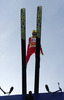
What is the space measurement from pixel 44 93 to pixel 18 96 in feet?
4.27

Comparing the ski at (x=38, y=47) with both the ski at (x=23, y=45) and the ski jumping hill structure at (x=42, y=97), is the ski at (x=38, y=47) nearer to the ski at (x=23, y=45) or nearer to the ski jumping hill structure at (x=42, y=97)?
the ski jumping hill structure at (x=42, y=97)

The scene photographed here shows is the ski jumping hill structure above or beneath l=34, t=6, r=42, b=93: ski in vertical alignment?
beneath

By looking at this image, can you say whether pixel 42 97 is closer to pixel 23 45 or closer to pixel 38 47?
pixel 38 47

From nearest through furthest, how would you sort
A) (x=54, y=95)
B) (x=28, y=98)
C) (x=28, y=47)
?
(x=28, y=98), (x=54, y=95), (x=28, y=47)

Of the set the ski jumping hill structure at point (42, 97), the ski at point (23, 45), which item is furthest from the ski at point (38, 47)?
the ski at point (23, 45)

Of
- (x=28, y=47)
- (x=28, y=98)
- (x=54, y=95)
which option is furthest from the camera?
(x=28, y=47)

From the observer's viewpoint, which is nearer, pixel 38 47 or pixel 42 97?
pixel 42 97

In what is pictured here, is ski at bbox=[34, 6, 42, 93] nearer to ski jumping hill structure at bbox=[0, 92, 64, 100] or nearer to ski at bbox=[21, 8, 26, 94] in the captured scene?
ski jumping hill structure at bbox=[0, 92, 64, 100]

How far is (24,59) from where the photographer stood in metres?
8.64

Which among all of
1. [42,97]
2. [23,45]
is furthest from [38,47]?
[42,97]

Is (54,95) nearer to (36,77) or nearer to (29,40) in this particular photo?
(36,77)

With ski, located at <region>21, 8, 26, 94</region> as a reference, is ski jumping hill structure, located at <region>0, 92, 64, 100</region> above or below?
below

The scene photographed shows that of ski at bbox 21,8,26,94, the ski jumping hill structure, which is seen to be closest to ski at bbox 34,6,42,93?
the ski jumping hill structure

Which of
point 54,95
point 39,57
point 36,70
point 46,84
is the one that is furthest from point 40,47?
point 54,95
